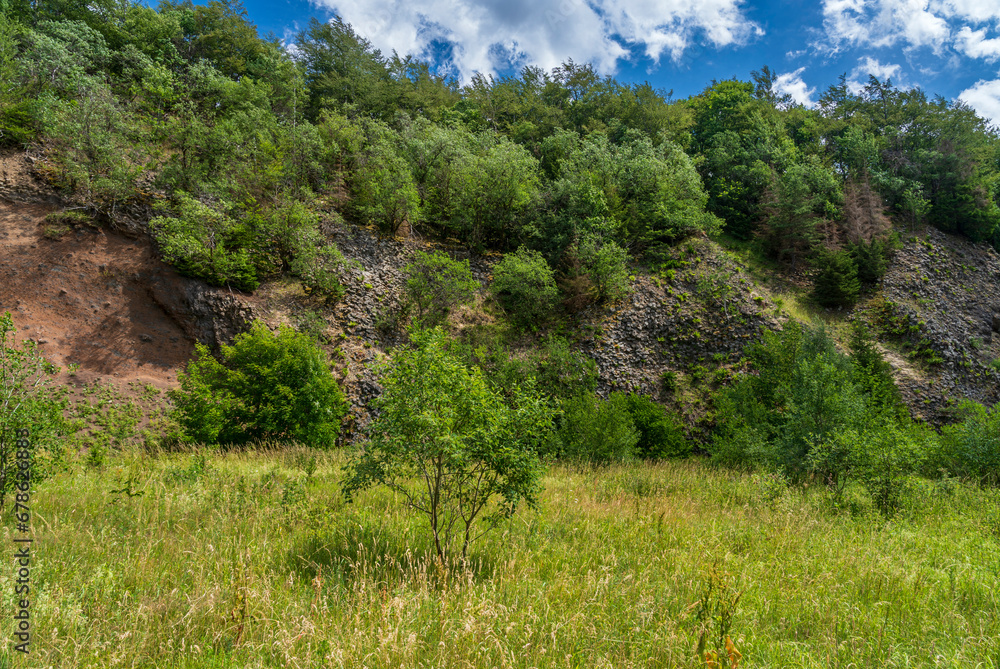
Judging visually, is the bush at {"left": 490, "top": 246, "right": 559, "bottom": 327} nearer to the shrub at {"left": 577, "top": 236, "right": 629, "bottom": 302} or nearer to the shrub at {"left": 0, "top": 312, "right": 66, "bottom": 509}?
the shrub at {"left": 577, "top": 236, "right": 629, "bottom": 302}

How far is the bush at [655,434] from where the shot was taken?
648 inches

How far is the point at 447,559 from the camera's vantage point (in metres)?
4.25

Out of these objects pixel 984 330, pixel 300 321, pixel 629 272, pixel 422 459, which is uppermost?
pixel 629 272

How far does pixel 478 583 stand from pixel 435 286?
17174mm

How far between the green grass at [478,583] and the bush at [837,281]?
2296cm

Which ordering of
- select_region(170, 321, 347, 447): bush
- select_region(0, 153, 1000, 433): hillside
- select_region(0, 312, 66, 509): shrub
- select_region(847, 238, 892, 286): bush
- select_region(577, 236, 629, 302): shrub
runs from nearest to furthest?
select_region(0, 312, 66, 509): shrub < select_region(170, 321, 347, 447): bush < select_region(0, 153, 1000, 433): hillside < select_region(577, 236, 629, 302): shrub < select_region(847, 238, 892, 286): bush

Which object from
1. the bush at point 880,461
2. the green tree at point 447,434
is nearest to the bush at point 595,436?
the bush at point 880,461

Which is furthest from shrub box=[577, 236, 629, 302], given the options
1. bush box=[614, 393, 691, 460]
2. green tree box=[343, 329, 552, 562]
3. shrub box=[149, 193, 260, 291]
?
green tree box=[343, 329, 552, 562]

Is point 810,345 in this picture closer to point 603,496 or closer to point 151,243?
point 603,496

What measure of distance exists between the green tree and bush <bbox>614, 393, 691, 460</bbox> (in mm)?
12399

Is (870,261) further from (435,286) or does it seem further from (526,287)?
(435,286)

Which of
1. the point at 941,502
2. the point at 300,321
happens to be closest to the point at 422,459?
the point at 941,502

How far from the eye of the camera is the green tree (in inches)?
177

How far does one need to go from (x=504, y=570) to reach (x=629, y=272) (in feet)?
73.5
